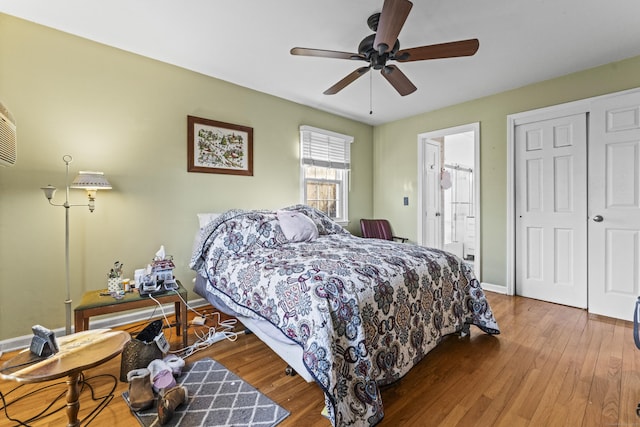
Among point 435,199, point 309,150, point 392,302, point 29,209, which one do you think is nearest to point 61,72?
point 29,209

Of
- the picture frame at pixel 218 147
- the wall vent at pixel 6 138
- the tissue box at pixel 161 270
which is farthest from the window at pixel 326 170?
the wall vent at pixel 6 138

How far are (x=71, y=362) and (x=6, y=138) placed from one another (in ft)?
3.99

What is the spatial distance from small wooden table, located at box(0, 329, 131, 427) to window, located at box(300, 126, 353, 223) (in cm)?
A: 289

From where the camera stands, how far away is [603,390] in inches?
68.4

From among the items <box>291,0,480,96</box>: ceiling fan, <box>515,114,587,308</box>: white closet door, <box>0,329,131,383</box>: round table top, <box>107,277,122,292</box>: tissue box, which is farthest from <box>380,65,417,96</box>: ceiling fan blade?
<box>107,277,122,292</box>: tissue box

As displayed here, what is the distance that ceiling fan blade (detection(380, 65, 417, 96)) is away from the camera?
2.31 metres

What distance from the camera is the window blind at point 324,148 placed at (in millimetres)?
4090

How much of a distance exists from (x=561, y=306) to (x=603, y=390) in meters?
1.76

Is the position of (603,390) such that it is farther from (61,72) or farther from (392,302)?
(61,72)

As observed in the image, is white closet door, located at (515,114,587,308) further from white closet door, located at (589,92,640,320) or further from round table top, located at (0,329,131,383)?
round table top, located at (0,329,131,383)

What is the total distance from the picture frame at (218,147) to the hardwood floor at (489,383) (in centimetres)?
172

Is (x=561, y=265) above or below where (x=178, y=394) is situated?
above

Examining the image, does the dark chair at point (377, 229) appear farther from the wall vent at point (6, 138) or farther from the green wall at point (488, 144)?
the wall vent at point (6, 138)

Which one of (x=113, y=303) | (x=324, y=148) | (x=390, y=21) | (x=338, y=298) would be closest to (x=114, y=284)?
(x=113, y=303)
